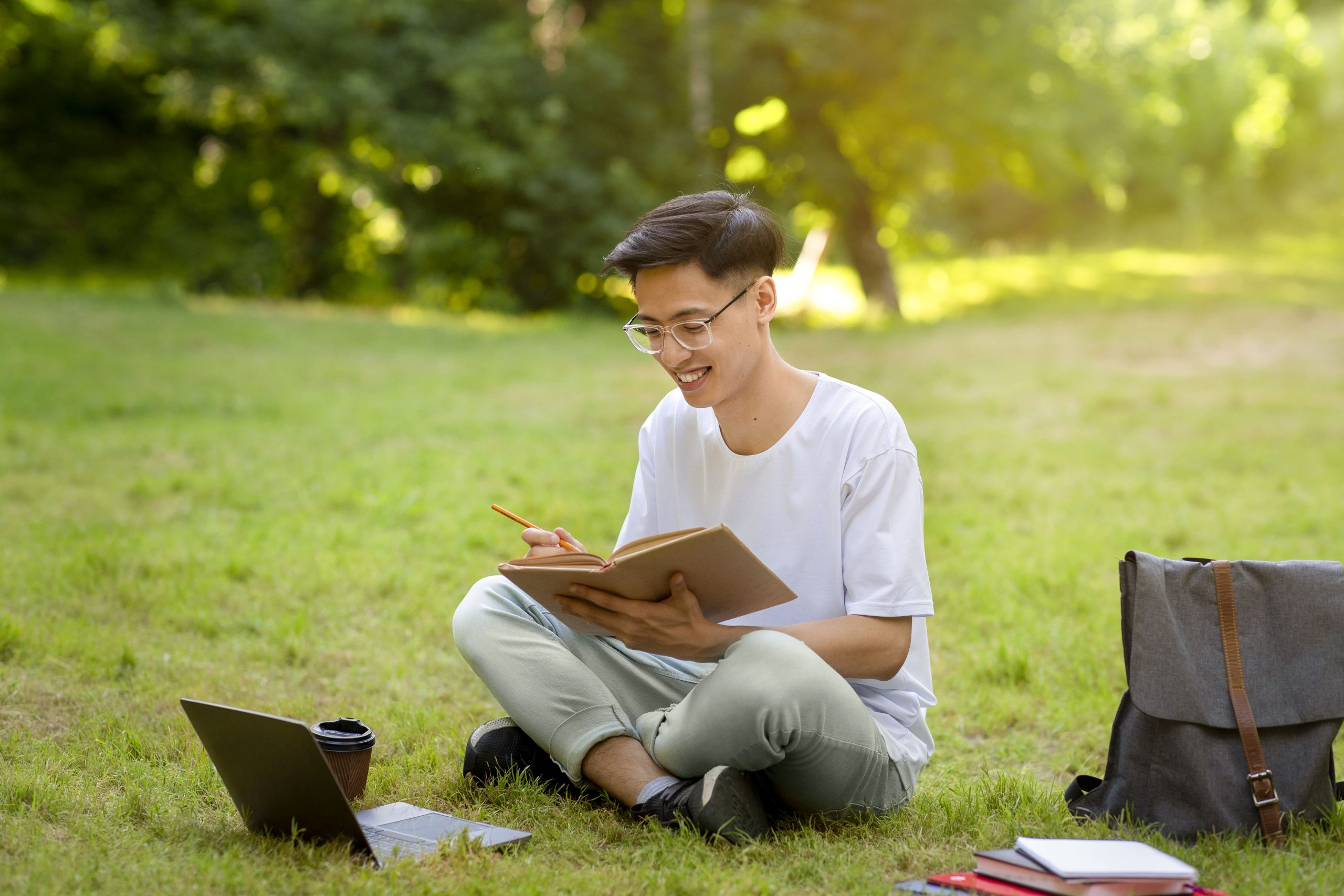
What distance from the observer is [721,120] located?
17.5 meters

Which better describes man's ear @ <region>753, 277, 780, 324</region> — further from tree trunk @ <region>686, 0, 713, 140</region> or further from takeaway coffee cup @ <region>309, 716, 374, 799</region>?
tree trunk @ <region>686, 0, 713, 140</region>

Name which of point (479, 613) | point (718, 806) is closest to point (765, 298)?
point (479, 613)

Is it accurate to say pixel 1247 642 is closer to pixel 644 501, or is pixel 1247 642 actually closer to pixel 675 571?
pixel 675 571

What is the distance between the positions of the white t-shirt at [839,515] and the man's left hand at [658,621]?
11.4 inches

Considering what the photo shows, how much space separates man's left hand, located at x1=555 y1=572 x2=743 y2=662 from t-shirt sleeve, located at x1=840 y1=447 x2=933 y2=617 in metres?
0.31

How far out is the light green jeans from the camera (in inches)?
105

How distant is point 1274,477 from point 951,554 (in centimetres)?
264

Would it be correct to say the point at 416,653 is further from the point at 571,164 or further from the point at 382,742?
the point at 571,164

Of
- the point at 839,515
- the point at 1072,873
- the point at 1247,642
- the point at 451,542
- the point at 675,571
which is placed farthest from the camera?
the point at 451,542

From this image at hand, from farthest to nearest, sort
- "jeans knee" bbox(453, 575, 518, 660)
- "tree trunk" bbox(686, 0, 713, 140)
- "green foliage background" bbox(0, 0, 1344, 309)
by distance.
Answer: "tree trunk" bbox(686, 0, 713, 140) < "green foliage background" bbox(0, 0, 1344, 309) < "jeans knee" bbox(453, 575, 518, 660)

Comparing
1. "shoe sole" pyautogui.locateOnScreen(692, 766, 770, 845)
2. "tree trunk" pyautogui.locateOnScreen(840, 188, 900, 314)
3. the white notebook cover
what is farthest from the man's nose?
"tree trunk" pyautogui.locateOnScreen(840, 188, 900, 314)

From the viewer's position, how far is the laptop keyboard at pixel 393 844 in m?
2.71

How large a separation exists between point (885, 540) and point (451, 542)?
146 inches

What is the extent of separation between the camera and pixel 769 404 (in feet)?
10.1
